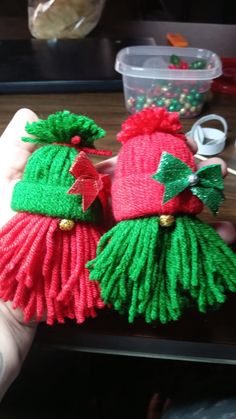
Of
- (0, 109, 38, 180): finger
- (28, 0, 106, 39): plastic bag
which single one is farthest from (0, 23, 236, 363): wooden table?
(28, 0, 106, 39): plastic bag

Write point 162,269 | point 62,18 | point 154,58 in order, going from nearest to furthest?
point 162,269 < point 154,58 < point 62,18

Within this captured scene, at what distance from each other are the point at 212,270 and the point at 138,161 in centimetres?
10

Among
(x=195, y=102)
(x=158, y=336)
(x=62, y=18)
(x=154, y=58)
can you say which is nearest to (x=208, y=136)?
(x=195, y=102)

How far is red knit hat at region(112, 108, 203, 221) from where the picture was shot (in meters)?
0.32

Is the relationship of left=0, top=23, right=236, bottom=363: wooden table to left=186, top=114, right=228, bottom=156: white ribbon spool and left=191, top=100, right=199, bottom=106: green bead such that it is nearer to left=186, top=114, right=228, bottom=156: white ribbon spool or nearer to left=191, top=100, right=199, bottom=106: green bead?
left=186, top=114, right=228, bottom=156: white ribbon spool

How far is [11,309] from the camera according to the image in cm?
38

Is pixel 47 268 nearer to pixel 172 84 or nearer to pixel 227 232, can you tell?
pixel 227 232

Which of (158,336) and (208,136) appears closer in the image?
(158,336)

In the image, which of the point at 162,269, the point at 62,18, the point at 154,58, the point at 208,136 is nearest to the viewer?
the point at 162,269

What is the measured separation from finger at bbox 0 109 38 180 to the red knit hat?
12 cm

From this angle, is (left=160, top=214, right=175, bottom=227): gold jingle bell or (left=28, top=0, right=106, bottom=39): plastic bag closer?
(left=160, top=214, right=175, bottom=227): gold jingle bell

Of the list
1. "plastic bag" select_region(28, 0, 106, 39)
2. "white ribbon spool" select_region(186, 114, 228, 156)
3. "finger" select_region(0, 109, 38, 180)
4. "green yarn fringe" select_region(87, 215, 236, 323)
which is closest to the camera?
"green yarn fringe" select_region(87, 215, 236, 323)

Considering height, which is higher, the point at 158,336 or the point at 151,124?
the point at 151,124

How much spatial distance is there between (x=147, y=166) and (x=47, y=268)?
0.11 m
